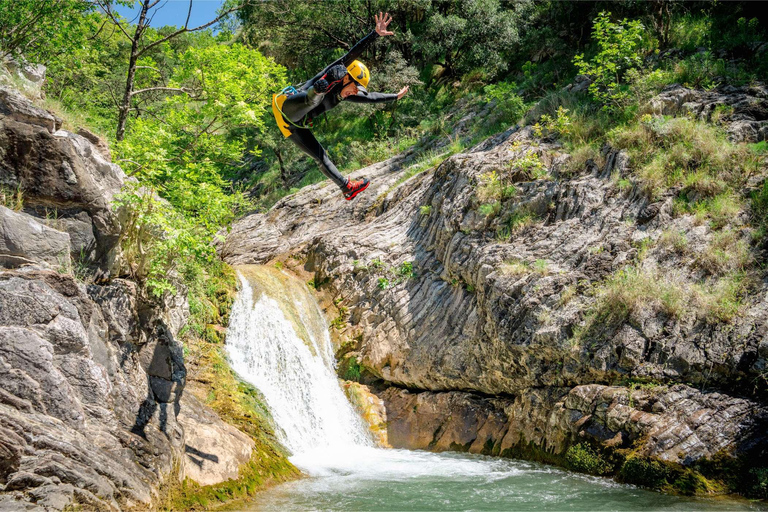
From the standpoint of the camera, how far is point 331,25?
25344 millimetres

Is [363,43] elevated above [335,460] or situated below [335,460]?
above

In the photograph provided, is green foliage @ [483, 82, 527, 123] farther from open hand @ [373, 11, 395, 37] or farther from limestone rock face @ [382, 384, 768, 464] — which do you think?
open hand @ [373, 11, 395, 37]

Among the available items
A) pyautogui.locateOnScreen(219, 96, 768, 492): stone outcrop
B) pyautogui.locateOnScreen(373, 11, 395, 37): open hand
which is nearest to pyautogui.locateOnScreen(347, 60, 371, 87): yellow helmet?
pyautogui.locateOnScreen(373, 11, 395, 37): open hand

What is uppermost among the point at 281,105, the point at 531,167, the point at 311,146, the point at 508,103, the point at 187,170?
the point at 508,103

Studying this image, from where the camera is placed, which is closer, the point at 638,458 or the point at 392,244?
the point at 638,458

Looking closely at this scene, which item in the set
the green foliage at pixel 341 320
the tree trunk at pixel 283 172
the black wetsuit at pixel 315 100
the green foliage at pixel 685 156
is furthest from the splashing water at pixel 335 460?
the tree trunk at pixel 283 172

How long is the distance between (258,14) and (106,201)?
20704 millimetres

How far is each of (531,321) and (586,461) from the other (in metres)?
2.46

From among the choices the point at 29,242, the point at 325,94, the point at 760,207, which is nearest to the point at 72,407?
the point at 29,242

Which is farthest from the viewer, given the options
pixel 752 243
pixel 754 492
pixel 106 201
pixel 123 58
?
pixel 123 58

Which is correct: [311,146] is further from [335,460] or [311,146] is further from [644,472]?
[644,472]

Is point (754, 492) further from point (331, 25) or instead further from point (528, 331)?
point (331, 25)

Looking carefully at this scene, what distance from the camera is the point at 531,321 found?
9.73 m

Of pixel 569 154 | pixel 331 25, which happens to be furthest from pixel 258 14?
pixel 569 154
